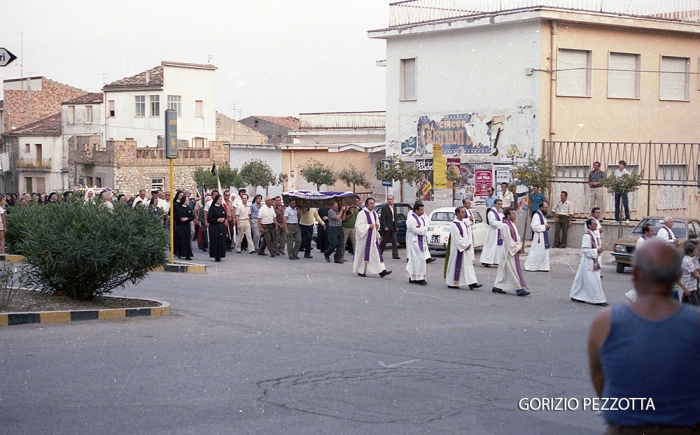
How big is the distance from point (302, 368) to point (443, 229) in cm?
1744

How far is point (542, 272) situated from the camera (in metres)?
22.9

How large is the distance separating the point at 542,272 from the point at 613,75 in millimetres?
13196

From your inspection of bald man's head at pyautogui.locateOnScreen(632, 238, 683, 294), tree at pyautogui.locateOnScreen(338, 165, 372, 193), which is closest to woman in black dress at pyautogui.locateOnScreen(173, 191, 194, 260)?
bald man's head at pyautogui.locateOnScreen(632, 238, 683, 294)

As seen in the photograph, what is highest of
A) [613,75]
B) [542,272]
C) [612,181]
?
[613,75]

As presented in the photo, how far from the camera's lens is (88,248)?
13.1 metres

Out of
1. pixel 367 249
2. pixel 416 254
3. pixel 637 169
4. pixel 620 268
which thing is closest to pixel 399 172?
pixel 637 169

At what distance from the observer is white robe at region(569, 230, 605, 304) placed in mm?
16016

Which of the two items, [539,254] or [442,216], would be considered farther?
[442,216]

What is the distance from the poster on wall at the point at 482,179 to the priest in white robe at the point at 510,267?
16410 mm

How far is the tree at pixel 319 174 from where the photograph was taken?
5276 cm

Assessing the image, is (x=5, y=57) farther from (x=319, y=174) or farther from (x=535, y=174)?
(x=319, y=174)

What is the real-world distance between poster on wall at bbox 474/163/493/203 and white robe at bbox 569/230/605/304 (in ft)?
56.9

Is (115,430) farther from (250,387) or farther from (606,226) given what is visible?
(606,226)

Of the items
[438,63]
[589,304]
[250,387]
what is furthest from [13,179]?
[250,387]
